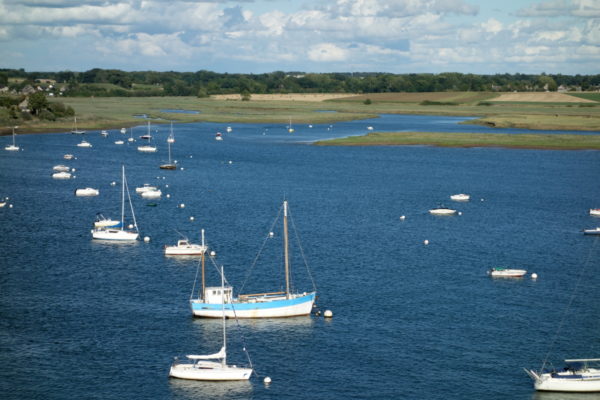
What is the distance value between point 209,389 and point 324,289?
77.3 ft

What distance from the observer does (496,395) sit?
2119 inches

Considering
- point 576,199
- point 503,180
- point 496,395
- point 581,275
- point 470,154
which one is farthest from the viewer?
point 470,154

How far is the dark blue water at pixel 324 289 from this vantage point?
56.6 m

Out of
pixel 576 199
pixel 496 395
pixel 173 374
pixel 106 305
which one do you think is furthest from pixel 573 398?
pixel 576 199

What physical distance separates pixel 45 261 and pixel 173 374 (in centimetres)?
3515

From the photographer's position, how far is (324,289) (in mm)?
76375

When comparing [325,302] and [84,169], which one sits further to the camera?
[84,169]

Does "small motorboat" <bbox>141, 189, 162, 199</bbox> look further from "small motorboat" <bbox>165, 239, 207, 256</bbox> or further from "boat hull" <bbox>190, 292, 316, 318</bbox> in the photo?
"boat hull" <bbox>190, 292, 316, 318</bbox>

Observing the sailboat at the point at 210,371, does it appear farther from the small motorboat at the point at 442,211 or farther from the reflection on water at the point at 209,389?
the small motorboat at the point at 442,211

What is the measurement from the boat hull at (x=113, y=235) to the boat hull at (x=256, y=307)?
30948 mm

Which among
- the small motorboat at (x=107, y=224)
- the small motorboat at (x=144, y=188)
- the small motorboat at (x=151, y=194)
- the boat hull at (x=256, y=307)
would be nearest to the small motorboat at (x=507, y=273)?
the boat hull at (x=256, y=307)

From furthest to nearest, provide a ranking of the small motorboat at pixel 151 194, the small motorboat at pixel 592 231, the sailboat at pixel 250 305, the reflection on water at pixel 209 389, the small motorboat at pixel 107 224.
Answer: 1. the small motorboat at pixel 151 194
2. the small motorboat at pixel 592 231
3. the small motorboat at pixel 107 224
4. the sailboat at pixel 250 305
5. the reflection on water at pixel 209 389

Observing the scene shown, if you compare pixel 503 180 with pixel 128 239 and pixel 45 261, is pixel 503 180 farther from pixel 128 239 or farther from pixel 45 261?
pixel 45 261

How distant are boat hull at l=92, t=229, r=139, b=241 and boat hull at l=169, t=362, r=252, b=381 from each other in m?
42.4
